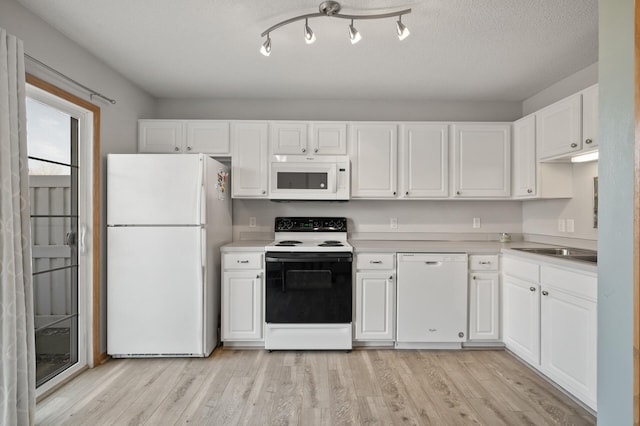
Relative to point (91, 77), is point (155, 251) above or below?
below

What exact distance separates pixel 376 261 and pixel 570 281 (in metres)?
1.37

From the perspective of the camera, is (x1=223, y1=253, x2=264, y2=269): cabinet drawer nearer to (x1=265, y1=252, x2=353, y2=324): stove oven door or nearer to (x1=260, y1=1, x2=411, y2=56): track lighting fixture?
(x1=265, y1=252, x2=353, y2=324): stove oven door

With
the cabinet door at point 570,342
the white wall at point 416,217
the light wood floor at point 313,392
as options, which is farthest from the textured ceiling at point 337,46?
the light wood floor at point 313,392

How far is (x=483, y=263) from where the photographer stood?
2.91 meters

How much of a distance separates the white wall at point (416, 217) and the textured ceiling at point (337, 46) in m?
1.14

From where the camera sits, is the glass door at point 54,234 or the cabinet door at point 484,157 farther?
the cabinet door at point 484,157

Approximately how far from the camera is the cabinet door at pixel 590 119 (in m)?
2.25

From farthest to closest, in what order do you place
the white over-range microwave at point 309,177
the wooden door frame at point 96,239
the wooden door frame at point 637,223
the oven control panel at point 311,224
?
1. the oven control panel at point 311,224
2. the white over-range microwave at point 309,177
3. the wooden door frame at point 96,239
4. the wooden door frame at point 637,223

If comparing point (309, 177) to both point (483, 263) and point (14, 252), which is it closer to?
point (483, 263)

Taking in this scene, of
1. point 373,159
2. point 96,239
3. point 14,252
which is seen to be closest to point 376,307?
point 373,159

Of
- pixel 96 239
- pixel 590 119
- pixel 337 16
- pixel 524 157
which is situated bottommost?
pixel 96 239

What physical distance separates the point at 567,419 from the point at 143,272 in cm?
308

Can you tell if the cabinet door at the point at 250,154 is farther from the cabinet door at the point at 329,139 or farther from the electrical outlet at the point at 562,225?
the electrical outlet at the point at 562,225

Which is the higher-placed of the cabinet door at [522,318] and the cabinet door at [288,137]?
the cabinet door at [288,137]
